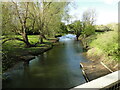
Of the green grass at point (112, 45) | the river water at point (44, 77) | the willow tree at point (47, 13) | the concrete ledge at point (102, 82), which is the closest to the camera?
the concrete ledge at point (102, 82)

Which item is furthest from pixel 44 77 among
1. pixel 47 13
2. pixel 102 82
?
pixel 47 13

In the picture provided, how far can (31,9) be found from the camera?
1193 centimetres

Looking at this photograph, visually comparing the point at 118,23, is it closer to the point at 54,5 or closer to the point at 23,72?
the point at 23,72

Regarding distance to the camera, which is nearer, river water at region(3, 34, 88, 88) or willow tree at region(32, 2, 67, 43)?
river water at region(3, 34, 88, 88)

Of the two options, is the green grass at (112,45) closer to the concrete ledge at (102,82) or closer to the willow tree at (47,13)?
the concrete ledge at (102,82)

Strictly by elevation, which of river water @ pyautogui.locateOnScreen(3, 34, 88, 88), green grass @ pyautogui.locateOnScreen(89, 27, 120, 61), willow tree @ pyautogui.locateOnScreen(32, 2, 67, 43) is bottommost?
river water @ pyautogui.locateOnScreen(3, 34, 88, 88)

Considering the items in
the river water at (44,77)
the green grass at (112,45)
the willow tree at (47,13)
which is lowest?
the river water at (44,77)

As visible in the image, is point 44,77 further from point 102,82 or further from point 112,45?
point 102,82

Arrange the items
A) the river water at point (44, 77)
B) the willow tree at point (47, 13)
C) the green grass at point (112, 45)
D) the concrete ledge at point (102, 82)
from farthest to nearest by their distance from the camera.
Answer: the willow tree at point (47, 13)
the green grass at point (112, 45)
the river water at point (44, 77)
the concrete ledge at point (102, 82)

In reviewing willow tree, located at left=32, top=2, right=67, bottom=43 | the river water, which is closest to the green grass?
the river water

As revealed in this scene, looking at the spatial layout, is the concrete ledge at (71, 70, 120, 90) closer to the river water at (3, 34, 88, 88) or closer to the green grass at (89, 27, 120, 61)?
the river water at (3, 34, 88, 88)

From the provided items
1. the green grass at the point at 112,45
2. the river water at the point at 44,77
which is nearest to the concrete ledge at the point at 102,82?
the river water at the point at 44,77

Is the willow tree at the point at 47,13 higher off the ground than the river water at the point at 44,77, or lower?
higher

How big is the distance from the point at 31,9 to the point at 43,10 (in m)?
1.17
